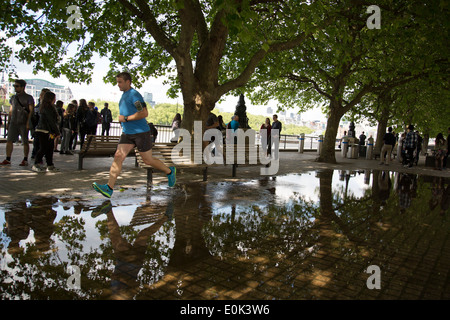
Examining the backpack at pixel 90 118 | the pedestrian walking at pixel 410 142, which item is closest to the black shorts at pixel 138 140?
the backpack at pixel 90 118

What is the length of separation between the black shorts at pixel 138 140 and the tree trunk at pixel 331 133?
13.0m

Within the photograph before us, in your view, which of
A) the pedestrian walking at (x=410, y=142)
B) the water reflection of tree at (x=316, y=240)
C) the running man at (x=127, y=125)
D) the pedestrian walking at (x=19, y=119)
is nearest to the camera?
the water reflection of tree at (x=316, y=240)

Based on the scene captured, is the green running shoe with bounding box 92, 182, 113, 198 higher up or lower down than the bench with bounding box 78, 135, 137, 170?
lower down

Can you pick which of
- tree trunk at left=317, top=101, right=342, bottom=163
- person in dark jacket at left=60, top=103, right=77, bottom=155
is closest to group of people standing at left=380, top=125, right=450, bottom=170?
tree trunk at left=317, top=101, right=342, bottom=163

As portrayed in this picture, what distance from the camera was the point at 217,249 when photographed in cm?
446

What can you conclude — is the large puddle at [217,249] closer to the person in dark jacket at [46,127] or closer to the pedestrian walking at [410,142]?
the person in dark jacket at [46,127]

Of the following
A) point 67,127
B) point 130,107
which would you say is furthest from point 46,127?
point 67,127

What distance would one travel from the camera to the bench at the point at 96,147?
32.0 feet

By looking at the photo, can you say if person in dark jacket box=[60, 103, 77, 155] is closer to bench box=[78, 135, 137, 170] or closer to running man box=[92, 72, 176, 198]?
bench box=[78, 135, 137, 170]

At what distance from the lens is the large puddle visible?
11.1ft

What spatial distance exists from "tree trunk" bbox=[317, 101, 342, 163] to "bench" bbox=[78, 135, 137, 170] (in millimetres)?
11238

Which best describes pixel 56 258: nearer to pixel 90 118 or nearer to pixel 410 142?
pixel 90 118

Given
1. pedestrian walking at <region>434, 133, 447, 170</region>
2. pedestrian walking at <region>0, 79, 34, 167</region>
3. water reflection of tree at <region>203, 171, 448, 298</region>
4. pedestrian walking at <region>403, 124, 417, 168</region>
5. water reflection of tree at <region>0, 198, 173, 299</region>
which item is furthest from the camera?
pedestrian walking at <region>434, 133, 447, 170</region>
